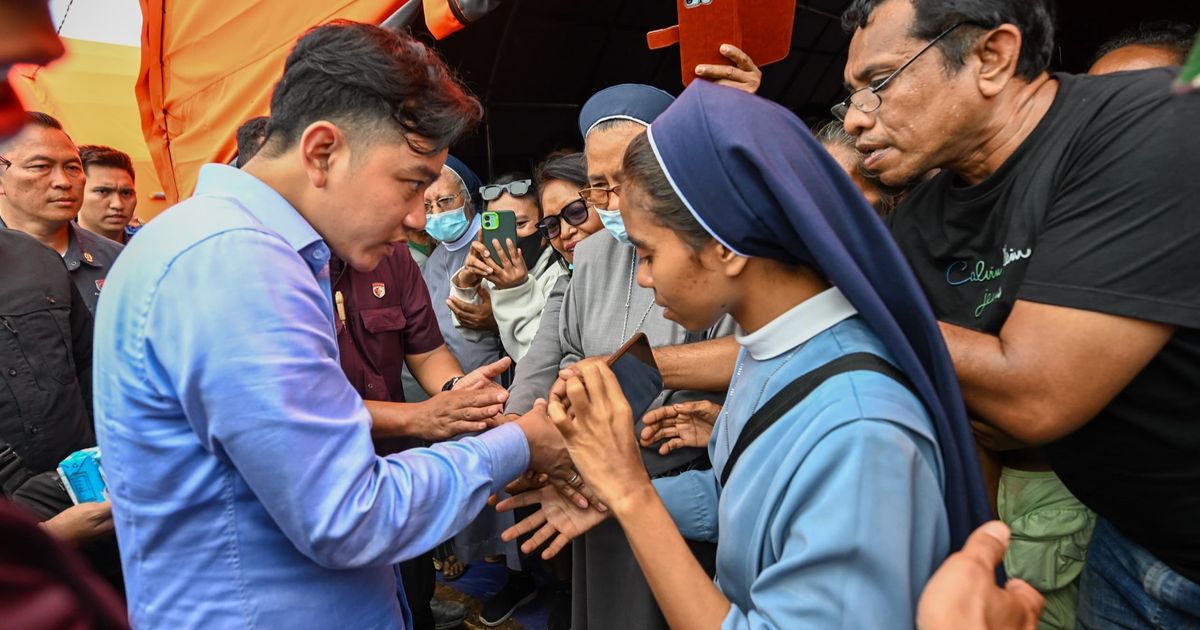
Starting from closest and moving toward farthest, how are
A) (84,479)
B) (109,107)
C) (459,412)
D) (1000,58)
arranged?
(1000,58)
(84,479)
(459,412)
(109,107)

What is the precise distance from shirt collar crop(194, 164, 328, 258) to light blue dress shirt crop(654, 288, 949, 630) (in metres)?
0.99

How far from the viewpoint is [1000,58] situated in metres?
1.62

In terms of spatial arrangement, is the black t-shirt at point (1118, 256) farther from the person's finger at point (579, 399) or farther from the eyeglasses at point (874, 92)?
the person's finger at point (579, 399)

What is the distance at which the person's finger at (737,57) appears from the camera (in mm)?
2000

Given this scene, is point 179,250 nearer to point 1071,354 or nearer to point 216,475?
point 216,475

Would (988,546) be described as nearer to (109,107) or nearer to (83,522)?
(83,522)

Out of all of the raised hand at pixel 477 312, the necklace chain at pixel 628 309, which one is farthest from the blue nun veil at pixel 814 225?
the raised hand at pixel 477 312

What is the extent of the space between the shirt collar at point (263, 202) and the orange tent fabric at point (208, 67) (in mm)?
2911

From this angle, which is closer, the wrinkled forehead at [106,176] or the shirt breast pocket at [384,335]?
the shirt breast pocket at [384,335]

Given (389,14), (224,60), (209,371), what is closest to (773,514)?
(209,371)

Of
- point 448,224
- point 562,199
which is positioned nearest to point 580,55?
point 448,224

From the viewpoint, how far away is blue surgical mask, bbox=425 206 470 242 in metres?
3.90

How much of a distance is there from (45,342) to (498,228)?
1.84 meters

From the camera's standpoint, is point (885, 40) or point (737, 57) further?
point (737, 57)
